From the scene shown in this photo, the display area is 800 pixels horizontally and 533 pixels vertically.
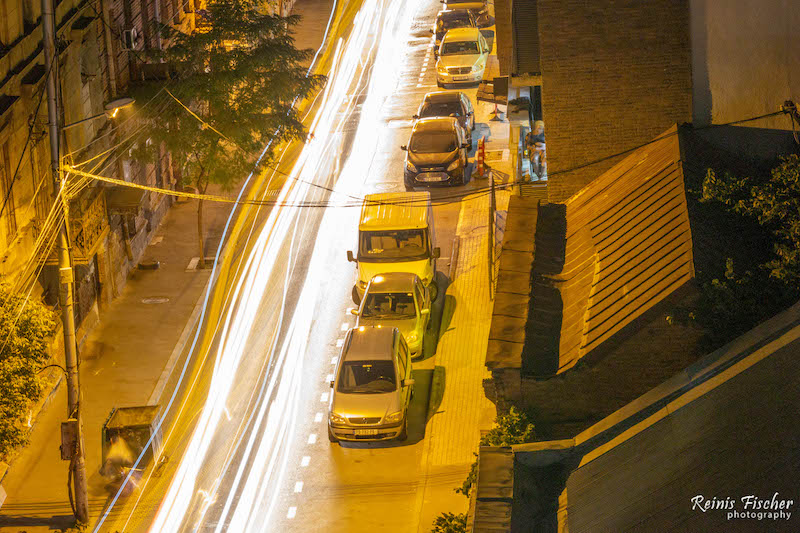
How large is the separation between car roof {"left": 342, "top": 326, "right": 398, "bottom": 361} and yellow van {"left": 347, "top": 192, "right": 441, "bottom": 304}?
391 centimetres

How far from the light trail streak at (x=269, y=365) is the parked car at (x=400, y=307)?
191cm

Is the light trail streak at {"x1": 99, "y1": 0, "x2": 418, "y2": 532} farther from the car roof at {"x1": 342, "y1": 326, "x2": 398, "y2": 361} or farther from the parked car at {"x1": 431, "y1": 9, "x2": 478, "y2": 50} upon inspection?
the parked car at {"x1": 431, "y1": 9, "x2": 478, "y2": 50}

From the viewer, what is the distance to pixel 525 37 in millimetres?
26578

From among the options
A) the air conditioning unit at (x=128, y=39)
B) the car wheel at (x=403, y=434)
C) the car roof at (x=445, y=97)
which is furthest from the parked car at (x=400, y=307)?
the car roof at (x=445, y=97)

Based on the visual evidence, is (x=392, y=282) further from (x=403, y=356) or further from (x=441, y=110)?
(x=441, y=110)

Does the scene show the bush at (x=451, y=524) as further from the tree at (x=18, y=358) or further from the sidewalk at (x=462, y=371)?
the tree at (x=18, y=358)

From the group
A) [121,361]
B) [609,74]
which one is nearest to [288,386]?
[121,361]

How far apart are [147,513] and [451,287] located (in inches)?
436

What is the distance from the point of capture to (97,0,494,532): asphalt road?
64.8 feet

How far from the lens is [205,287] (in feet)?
96.3

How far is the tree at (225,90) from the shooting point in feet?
102

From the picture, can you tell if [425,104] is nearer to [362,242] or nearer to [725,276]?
[362,242]

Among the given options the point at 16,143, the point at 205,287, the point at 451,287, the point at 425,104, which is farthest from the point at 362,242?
the point at 425,104

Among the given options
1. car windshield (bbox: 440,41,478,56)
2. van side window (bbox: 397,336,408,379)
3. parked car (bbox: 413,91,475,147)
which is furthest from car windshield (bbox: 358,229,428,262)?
car windshield (bbox: 440,41,478,56)
